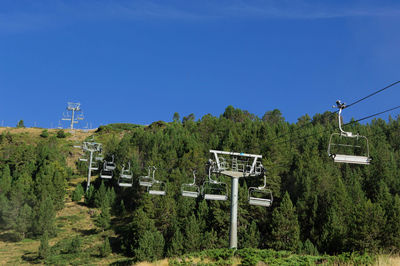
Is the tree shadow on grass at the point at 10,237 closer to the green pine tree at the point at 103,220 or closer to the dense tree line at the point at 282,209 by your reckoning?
the green pine tree at the point at 103,220

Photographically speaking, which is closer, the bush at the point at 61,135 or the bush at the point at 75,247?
the bush at the point at 75,247

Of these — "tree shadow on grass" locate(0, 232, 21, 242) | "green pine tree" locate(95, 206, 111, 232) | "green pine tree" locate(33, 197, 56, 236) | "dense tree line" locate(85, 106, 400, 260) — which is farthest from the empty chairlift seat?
"tree shadow on grass" locate(0, 232, 21, 242)

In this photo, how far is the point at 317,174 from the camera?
2071 inches

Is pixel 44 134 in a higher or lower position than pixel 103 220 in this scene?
higher

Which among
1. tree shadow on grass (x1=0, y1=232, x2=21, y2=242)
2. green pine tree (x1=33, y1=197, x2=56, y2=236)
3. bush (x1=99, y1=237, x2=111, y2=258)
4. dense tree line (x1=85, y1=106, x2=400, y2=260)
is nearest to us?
dense tree line (x1=85, y1=106, x2=400, y2=260)

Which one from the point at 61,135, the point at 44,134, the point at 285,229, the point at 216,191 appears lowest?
the point at 285,229

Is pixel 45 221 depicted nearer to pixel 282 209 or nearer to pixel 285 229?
pixel 282 209

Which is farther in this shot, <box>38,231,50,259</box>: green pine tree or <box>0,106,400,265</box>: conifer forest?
<box>38,231,50,259</box>: green pine tree

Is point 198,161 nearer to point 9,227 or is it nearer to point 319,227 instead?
point 319,227

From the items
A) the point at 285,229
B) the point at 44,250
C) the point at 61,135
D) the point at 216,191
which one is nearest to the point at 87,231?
the point at 44,250

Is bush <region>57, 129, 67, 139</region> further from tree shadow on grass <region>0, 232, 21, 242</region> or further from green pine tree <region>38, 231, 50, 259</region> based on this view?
green pine tree <region>38, 231, 50, 259</region>

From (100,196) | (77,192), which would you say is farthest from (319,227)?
(77,192)

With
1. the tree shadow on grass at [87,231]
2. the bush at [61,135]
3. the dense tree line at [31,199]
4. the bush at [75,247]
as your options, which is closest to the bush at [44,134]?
the bush at [61,135]

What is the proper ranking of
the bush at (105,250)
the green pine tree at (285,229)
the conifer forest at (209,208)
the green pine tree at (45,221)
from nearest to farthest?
the conifer forest at (209,208), the green pine tree at (285,229), the bush at (105,250), the green pine tree at (45,221)
